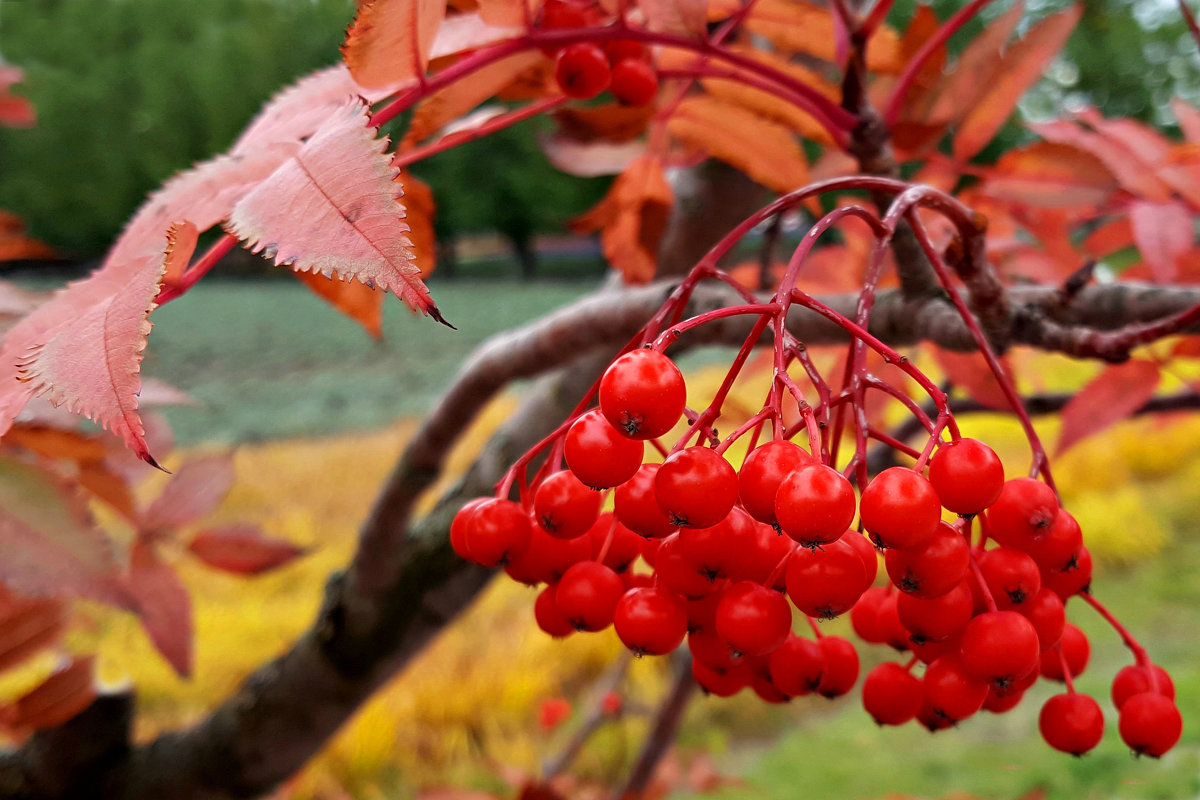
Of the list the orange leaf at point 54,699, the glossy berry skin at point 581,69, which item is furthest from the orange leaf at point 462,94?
the orange leaf at point 54,699

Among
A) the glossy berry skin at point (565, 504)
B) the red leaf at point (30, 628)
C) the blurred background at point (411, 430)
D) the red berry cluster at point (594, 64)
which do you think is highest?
the red berry cluster at point (594, 64)

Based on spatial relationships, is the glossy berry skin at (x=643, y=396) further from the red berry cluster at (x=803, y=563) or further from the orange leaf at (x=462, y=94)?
the orange leaf at (x=462, y=94)

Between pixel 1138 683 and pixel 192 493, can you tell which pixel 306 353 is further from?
pixel 1138 683

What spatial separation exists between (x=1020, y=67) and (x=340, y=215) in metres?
0.30

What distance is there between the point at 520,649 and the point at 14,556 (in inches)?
49.1

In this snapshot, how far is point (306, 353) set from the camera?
2.90 meters

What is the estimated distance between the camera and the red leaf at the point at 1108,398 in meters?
0.35

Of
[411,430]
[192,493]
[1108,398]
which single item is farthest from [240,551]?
[411,430]

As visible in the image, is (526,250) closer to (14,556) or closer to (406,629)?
(406,629)

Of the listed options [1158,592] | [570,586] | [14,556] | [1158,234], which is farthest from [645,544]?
[1158,592]

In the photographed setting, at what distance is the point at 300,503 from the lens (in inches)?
76.0

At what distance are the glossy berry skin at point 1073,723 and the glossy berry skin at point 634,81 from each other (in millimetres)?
223

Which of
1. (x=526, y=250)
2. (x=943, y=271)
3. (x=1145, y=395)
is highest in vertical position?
(x=943, y=271)

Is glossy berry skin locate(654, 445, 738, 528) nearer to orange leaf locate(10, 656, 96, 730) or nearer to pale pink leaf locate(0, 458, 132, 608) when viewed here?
pale pink leaf locate(0, 458, 132, 608)
